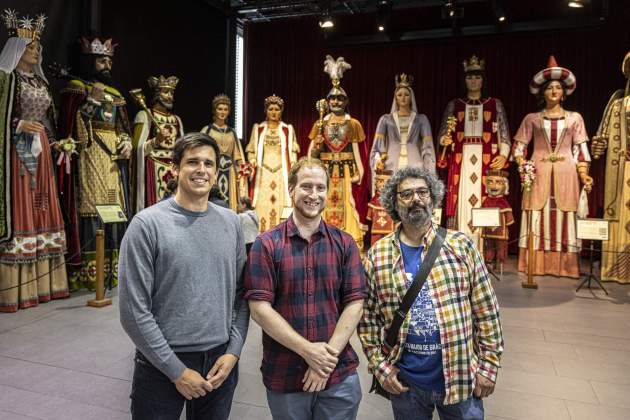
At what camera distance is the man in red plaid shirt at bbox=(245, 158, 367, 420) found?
1.55 metres

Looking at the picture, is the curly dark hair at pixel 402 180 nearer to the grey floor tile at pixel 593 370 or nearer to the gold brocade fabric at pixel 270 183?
the grey floor tile at pixel 593 370

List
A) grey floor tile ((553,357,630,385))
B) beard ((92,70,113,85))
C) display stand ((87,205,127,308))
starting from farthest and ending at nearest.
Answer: beard ((92,70,113,85)), display stand ((87,205,127,308)), grey floor tile ((553,357,630,385))

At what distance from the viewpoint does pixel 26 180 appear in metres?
4.38

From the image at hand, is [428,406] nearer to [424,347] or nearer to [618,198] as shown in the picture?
[424,347]

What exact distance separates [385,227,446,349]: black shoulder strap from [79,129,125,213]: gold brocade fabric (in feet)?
14.1

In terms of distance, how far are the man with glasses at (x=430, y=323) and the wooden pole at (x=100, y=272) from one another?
10.7 feet

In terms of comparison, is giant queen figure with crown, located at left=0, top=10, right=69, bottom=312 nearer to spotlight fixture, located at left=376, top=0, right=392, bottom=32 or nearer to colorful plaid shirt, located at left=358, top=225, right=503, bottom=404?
colorful plaid shirt, located at left=358, top=225, right=503, bottom=404

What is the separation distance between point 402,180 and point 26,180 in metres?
3.90

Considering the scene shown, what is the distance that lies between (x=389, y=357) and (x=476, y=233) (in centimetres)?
494

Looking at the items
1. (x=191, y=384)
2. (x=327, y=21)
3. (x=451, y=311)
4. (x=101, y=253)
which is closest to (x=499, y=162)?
(x=327, y=21)

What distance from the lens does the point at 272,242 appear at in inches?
63.7

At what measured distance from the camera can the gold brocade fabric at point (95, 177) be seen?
16.5ft

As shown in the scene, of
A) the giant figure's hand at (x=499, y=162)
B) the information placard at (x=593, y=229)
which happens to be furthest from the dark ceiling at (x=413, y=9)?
the information placard at (x=593, y=229)

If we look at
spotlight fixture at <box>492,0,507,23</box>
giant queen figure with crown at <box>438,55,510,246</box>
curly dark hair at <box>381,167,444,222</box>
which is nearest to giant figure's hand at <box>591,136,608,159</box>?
giant queen figure with crown at <box>438,55,510,246</box>
